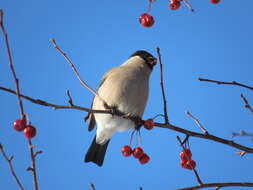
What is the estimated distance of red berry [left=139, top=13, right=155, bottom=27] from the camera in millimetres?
2812

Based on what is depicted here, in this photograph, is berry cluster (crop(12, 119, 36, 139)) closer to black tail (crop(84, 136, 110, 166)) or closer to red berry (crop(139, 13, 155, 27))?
red berry (crop(139, 13, 155, 27))

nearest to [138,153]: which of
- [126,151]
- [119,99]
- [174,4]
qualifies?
[126,151]

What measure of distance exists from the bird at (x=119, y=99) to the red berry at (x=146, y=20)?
30.5 inches

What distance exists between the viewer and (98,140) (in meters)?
4.05

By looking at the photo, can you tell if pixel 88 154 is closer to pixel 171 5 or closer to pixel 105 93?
pixel 105 93

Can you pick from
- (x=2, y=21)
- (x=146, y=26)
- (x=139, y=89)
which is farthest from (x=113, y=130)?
(x=2, y=21)

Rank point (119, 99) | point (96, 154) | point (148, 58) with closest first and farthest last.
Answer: point (119, 99), point (96, 154), point (148, 58)

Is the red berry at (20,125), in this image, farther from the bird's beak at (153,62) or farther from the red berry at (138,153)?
the bird's beak at (153,62)

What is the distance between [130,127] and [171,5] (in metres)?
1.36

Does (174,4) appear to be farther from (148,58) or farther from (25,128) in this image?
(148,58)

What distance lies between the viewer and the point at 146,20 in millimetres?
2826

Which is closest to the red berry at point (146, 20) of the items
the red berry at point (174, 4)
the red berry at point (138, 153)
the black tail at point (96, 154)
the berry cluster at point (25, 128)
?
the red berry at point (174, 4)

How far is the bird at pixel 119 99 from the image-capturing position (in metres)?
3.40

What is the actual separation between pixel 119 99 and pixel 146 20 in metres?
0.85
